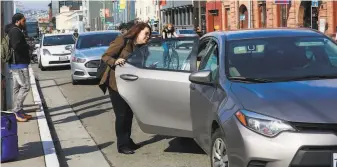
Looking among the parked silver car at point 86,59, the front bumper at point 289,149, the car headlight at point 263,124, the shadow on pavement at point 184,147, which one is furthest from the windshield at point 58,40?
the front bumper at point 289,149

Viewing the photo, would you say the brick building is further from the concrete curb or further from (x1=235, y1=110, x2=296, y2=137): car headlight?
(x1=235, y1=110, x2=296, y2=137): car headlight

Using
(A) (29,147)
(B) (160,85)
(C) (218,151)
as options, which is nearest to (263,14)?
(A) (29,147)

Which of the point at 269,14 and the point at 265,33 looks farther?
the point at 269,14

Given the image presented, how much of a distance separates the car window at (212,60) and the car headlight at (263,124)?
118cm

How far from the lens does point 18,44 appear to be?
8.67 meters

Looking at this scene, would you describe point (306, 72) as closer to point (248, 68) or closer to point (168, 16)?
point (248, 68)

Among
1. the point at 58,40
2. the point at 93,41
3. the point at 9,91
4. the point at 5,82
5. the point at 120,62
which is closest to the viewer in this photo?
the point at 120,62

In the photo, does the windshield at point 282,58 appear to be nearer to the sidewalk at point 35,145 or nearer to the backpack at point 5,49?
the sidewalk at point 35,145

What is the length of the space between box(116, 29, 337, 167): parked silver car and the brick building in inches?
971

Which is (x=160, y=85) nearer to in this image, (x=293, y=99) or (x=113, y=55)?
(x=113, y=55)

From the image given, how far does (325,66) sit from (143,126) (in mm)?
2385

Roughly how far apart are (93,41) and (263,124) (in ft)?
42.1

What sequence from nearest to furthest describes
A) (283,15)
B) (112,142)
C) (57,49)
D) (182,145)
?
(182,145)
(112,142)
(57,49)
(283,15)

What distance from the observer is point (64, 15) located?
158125 mm
